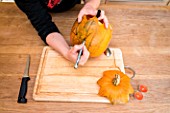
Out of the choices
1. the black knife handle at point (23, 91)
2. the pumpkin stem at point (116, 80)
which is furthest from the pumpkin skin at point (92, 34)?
the black knife handle at point (23, 91)

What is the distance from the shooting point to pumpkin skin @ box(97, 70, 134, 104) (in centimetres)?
64

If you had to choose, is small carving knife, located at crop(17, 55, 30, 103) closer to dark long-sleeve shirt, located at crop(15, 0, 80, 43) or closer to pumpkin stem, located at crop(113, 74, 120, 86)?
dark long-sleeve shirt, located at crop(15, 0, 80, 43)

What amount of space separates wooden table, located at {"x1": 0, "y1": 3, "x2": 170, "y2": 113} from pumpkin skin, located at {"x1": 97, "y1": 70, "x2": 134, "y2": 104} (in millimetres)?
28

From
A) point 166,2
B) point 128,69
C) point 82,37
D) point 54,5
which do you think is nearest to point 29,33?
point 54,5

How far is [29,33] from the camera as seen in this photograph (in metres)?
0.88

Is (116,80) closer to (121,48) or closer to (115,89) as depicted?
(115,89)

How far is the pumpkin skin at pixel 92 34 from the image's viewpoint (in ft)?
2.24

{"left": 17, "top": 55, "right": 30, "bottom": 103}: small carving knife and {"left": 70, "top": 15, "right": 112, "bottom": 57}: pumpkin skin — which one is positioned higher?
{"left": 70, "top": 15, "right": 112, "bottom": 57}: pumpkin skin

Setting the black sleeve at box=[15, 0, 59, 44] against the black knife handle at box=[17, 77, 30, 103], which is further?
the black sleeve at box=[15, 0, 59, 44]

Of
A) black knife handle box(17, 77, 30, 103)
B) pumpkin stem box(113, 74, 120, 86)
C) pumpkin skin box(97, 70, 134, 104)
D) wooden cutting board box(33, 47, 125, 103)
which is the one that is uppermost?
pumpkin stem box(113, 74, 120, 86)

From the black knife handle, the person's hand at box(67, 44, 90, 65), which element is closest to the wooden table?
the black knife handle

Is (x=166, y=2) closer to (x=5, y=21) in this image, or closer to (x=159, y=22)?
(x=159, y=22)

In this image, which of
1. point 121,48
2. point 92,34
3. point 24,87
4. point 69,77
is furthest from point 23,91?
point 121,48

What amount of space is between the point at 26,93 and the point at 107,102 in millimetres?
281
